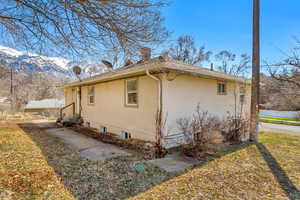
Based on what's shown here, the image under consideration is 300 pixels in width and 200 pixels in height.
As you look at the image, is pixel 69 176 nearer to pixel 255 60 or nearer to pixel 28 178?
pixel 28 178

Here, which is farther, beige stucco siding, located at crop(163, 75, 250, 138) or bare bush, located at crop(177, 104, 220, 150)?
beige stucco siding, located at crop(163, 75, 250, 138)

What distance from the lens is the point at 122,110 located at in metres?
6.80

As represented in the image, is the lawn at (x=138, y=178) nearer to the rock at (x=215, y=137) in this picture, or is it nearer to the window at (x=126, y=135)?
the rock at (x=215, y=137)

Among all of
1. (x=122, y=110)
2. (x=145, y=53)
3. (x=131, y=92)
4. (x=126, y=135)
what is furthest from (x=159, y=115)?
(x=126, y=135)

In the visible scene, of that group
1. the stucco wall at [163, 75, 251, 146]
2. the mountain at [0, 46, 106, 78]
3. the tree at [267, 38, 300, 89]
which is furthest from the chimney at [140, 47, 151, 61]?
the tree at [267, 38, 300, 89]

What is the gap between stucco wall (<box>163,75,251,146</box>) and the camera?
5.28m

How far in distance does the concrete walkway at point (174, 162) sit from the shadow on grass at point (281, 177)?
1734 mm

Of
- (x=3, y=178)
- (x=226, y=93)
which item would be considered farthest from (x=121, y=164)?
(x=226, y=93)

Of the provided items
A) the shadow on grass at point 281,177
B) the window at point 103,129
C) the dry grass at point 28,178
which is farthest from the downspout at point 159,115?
the window at point 103,129

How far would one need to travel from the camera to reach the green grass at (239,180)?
275 cm

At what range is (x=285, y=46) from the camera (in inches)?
251

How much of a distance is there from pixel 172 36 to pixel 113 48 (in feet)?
5.33

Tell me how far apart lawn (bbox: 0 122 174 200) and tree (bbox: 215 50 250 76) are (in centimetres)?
2283

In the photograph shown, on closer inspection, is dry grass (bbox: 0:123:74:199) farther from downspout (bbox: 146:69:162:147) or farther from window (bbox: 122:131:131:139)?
window (bbox: 122:131:131:139)
